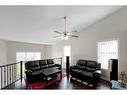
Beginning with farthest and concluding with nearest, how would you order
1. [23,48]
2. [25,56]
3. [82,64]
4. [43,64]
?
1. [25,56]
2. [23,48]
3. [43,64]
4. [82,64]

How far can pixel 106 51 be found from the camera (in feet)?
18.1

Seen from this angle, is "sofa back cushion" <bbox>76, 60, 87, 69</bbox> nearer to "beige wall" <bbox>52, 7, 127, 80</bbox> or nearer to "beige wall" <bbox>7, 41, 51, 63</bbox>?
"beige wall" <bbox>52, 7, 127, 80</bbox>

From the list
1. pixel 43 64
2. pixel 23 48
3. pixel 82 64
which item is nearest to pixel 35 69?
pixel 43 64

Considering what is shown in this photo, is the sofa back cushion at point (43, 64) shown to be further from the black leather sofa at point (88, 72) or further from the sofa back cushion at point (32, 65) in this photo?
the black leather sofa at point (88, 72)

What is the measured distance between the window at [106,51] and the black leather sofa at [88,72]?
412mm

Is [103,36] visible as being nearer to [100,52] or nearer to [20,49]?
[100,52]

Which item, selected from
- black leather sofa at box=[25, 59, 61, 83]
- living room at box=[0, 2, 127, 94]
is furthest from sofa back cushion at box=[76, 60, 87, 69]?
black leather sofa at box=[25, 59, 61, 83]

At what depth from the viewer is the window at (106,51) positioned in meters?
5.07

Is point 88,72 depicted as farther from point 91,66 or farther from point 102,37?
point 102,37

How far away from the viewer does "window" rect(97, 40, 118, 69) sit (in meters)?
5.07

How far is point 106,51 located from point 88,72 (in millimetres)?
1259

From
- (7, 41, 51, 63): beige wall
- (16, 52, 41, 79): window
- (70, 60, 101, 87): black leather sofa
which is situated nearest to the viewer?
(70, 60, 101, 87): black leather sofa
